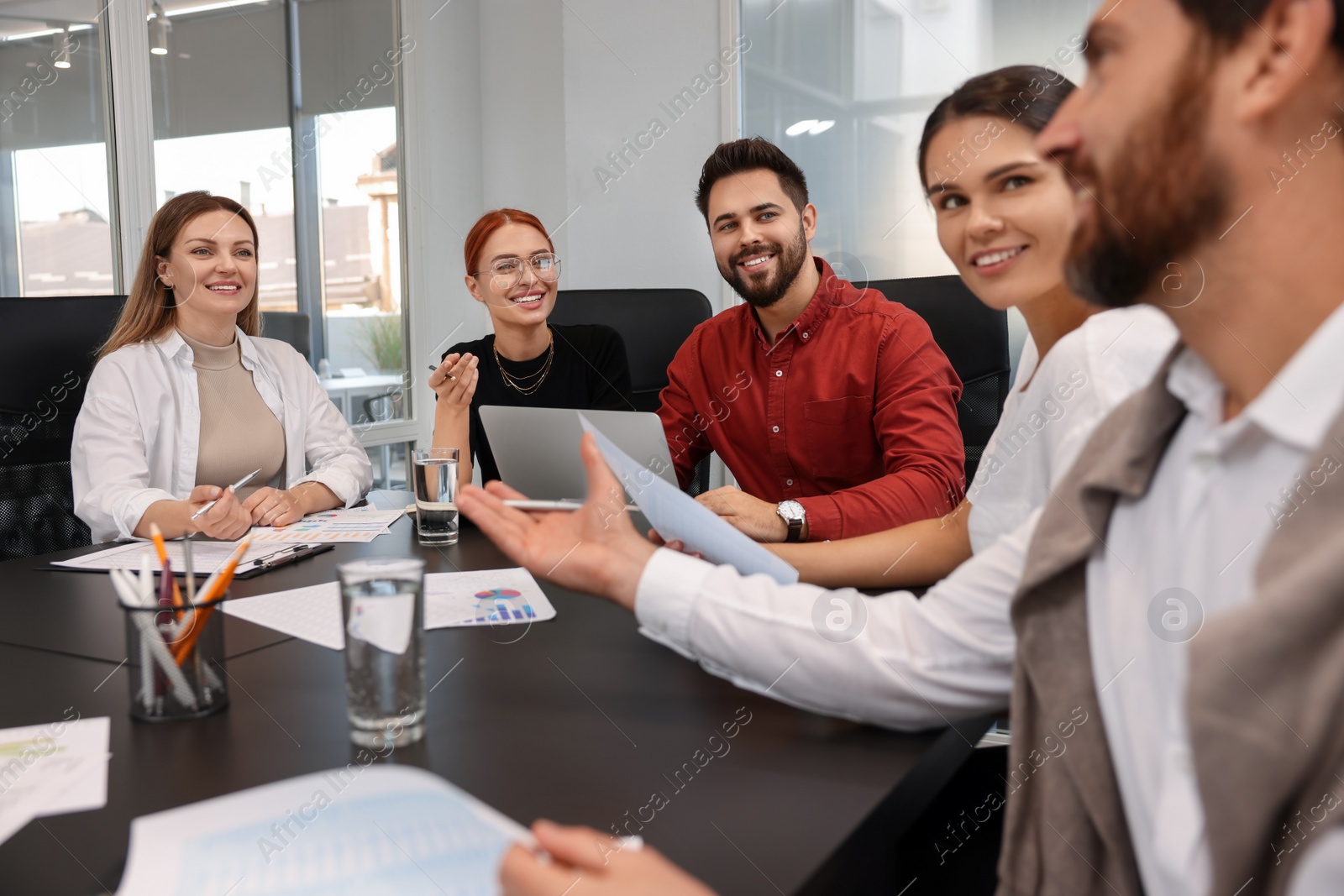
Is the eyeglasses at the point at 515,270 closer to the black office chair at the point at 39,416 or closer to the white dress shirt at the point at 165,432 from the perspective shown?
the white dress shirt at the point at 165,432

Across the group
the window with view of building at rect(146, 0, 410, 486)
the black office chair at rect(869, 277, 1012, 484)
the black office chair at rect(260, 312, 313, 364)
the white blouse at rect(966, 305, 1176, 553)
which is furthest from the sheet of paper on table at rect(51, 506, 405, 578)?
the window with view of building at rect(146, 0, 410, 486)

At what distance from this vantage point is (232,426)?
7.09 feet

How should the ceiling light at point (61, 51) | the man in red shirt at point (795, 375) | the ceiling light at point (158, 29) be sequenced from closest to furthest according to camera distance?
the man in red shirt at point (795, 375), the ceiling light at point (61, 51), the ceiling light at point (158, 29)

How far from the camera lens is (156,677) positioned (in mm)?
819

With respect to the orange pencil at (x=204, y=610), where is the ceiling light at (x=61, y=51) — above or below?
above

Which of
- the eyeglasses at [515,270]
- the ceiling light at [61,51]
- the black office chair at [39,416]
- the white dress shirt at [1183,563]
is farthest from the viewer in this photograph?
the ceiling light at [61,51]

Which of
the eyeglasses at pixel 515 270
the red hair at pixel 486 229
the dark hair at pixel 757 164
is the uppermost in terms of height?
the dark hair at pixel 757 164

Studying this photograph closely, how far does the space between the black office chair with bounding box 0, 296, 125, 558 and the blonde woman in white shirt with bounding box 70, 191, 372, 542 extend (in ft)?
0.19

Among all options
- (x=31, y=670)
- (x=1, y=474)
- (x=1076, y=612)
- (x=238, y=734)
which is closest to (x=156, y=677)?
(x=238, y=734)

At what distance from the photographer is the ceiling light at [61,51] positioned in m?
2.88

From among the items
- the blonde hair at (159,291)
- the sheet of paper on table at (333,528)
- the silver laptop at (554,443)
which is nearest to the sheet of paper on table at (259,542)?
the sheet of paper on table at (333,528)

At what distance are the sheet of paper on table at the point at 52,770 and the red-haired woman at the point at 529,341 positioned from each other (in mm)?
1601

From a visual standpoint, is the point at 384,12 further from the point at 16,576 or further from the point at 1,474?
the point at 16,576

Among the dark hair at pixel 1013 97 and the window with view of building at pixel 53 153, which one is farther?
the window with view of building at pixel 53 153
